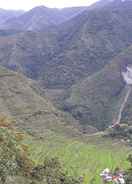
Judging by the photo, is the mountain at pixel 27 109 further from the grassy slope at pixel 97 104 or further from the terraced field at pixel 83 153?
the grassy slope at pixel 97 104

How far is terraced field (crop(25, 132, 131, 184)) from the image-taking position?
266 ft

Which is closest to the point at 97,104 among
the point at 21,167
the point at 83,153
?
the point at 83,153

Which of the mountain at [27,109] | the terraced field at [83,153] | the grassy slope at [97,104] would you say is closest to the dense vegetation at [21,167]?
the terraced field at [83,153]

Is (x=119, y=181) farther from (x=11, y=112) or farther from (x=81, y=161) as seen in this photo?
(x=11, y=112)

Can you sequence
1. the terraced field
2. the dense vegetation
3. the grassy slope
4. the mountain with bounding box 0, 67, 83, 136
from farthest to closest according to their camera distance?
the grassy slope
the mountain with bounding box 0, 67, 83, 136
the terraced field
the dense vegetation

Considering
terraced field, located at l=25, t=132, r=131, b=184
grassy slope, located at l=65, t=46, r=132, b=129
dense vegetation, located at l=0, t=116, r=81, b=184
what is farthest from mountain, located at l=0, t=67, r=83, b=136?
dense vegetation, located at l=0, t=116, r=81, b=184

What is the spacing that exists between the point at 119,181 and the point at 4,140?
9011mm

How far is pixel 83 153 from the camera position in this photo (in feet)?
324

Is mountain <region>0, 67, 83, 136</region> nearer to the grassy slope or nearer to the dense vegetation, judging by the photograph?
the grassy slope

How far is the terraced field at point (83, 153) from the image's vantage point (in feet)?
266

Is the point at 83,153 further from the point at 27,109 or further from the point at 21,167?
the point at 21,167

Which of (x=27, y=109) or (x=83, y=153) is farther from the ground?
(x=83, y=153)

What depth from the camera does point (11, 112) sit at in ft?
441

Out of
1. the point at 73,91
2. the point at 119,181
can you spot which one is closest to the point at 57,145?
the point at 119,181
